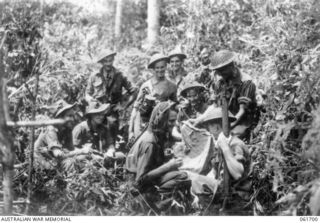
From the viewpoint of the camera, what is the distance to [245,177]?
7.53 meters

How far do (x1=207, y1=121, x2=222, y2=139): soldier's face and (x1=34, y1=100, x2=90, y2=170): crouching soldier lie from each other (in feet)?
6.08

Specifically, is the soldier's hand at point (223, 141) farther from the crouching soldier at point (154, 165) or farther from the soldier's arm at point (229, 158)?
the crouching soldier at point (154, 165)

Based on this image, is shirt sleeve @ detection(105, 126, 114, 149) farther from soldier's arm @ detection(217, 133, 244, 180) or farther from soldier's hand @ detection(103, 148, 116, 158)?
soldier's arm @ detection(217, 133, 244, 180)

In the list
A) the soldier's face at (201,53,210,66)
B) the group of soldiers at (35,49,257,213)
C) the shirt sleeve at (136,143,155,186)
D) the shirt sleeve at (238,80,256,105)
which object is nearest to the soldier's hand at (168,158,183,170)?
the group of soldiers at (35,49,257,213)

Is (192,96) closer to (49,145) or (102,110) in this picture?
(102,110)

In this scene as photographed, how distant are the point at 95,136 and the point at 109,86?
0.83 metres

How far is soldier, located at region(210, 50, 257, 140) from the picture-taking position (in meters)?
8.11

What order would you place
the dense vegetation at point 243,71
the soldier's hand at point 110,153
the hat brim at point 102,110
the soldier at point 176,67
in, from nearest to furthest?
1. the dense vegetation at point 243,71
2. the soldier's hand at point 110,153
3. the hat brim at point 102,110
4. the soldier at point 176,67

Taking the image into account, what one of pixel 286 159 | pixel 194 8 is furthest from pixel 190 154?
pixel 194 8

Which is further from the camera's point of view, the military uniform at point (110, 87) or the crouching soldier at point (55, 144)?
the military uniform at point (110, 87)

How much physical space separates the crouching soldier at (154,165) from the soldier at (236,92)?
3.15ft

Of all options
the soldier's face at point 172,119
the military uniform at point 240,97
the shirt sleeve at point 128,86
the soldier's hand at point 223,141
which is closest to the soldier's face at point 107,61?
the shirt sleeve at point 128,86

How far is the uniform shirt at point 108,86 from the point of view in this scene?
359 inches

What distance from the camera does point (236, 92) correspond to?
8.13 m
